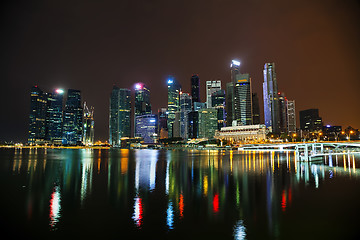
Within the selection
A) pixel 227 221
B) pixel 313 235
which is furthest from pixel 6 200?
pixel 313 235

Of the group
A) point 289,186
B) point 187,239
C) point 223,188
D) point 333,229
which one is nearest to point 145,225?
point 187,239

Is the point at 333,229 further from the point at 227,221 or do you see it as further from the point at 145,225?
the point at 145,225

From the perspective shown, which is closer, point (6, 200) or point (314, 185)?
point (6, 200)

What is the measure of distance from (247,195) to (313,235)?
12224 mm

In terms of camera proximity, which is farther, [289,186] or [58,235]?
[289,186]

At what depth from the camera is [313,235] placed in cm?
1775

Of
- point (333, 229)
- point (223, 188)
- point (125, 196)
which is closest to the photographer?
point (333, 229)

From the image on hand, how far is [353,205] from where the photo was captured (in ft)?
87.7

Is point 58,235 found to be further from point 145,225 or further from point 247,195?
point 247,195

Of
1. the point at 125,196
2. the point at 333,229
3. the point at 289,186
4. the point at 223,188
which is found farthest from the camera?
the point at 289,186

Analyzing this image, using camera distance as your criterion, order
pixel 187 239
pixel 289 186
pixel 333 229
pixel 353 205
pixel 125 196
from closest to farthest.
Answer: pixel 187 239 → pixel 333 229 → pixel 353 205 → pixel 125 196 → pixel 289 186

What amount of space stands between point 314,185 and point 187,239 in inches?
1160

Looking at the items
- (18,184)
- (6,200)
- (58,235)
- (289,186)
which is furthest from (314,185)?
(18,184)

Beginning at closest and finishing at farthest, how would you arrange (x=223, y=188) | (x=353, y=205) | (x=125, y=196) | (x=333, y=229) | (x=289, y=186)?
(x=333, y=229) < (x=353, y=205) < (x=125, y=196) < (x=223, y=188) < (x=289, y=186)
